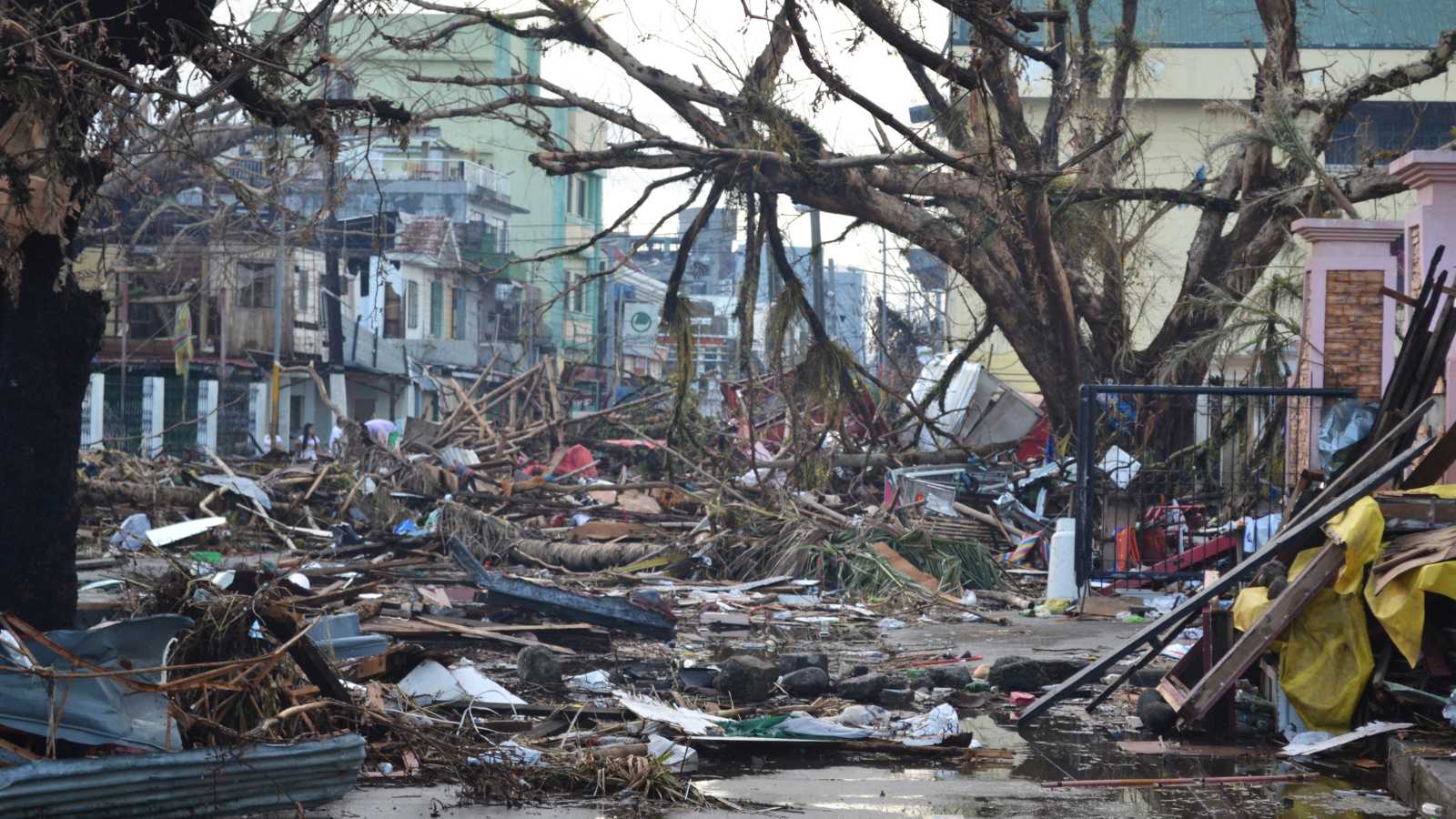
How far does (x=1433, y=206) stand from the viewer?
29.3 feet

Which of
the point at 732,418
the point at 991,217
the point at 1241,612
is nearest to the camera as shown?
the point at 1241,612

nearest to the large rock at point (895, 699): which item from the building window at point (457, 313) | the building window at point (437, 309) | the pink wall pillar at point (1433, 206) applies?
the pink wall pillar at point (1433, 206)

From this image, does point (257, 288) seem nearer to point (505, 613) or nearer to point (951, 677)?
point (505, 613)

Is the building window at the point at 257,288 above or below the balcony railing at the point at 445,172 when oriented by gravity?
below

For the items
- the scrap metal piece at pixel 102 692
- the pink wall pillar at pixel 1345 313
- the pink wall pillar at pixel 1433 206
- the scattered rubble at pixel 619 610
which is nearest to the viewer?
the scrap metal piece at pixel 102 692

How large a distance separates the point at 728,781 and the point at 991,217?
9.93 m

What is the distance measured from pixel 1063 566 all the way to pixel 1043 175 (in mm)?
3464

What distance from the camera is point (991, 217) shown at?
48.5 ft

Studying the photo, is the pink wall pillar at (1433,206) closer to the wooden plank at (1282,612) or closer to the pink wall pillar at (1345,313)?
the pink wall pillar at (1345,313)

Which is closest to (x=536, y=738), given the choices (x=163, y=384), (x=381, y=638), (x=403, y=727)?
(x=403, y=727)

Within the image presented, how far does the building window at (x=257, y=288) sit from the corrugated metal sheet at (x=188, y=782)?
4230 centimetres

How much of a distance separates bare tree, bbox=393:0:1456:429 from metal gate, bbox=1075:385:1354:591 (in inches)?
56.8

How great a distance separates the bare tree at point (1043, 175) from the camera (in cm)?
1365

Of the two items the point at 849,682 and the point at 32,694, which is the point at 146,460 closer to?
the point at 849,682
